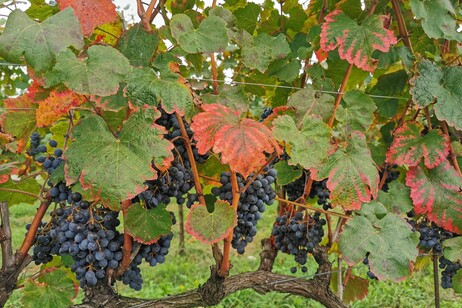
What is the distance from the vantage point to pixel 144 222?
59.5 inches

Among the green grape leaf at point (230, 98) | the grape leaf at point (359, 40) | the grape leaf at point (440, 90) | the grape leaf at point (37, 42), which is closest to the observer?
the grape leaf at point (37, 42)

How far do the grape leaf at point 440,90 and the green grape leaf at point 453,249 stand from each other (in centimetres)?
46

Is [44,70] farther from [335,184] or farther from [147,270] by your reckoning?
[147,270]

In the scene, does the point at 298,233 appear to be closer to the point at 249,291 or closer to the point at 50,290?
the point at 50,290

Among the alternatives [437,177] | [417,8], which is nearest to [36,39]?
[417,8]

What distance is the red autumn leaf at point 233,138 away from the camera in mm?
1273

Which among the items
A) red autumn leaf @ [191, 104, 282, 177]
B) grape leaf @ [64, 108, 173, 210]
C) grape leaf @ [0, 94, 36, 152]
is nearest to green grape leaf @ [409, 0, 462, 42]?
red autumn leaf @ [191, 104, 282, 177]

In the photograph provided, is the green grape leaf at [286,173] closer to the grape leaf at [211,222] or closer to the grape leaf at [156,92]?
the grape leaf at [211,222]

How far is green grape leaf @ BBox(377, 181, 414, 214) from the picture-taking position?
2.02 meters

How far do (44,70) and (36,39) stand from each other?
74mm

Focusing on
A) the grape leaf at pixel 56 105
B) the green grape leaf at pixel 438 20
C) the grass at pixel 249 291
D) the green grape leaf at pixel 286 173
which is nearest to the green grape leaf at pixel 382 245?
the green grape leaf at pixel 286 173

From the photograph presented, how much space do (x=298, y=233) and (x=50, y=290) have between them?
3.17 feet

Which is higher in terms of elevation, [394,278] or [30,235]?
[30,235]

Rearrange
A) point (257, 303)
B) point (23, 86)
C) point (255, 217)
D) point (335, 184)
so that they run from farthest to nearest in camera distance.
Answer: point (23, 86), point (257, 303), point (255, 217), point (335, 184)
